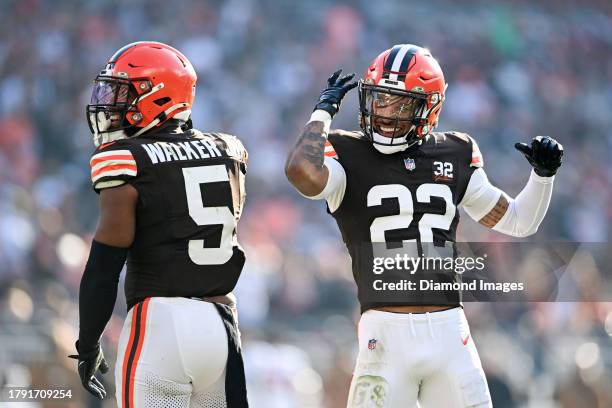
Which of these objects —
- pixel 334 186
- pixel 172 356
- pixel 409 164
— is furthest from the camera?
pixel 409 164

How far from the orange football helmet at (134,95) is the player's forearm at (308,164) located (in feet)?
1.57

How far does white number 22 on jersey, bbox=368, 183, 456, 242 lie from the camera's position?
415 centimetres

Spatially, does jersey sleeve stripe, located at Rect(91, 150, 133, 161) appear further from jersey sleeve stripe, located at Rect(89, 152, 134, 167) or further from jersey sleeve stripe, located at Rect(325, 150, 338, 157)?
jersey sleeve stripe, located at Rect(325, 150, 338, 157)

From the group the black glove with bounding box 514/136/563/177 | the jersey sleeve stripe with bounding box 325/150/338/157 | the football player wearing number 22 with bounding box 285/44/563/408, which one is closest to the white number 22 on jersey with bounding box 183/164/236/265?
the football player wearing number 22 with bounding box 285/44/563/408

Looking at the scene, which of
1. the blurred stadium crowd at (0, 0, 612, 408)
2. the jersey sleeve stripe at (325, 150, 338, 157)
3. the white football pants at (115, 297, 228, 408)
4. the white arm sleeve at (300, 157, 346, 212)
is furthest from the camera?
the blurred stadium crowd at (0, 0, 612, 408)

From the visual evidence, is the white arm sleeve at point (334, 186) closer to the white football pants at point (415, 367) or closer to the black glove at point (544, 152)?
the white football pants at point (415, 367)

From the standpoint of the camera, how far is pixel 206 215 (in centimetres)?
386

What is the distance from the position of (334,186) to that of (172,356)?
2.99 ft

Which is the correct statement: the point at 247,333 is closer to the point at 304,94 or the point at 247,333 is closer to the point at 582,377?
the point at 582,377

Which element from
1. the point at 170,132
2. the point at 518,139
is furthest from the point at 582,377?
the point at 170,132

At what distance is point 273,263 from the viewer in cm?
906

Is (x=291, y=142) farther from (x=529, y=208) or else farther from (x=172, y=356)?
(x=172, y=356)

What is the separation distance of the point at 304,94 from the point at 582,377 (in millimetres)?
4292

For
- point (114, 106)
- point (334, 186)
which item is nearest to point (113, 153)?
point (114, 106)
